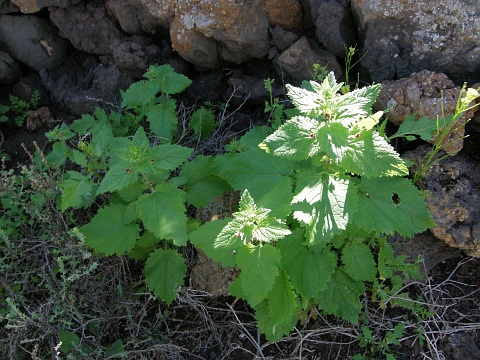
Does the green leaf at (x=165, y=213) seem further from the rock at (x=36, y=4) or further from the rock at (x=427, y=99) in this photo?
the rock at (x=36, y=4)

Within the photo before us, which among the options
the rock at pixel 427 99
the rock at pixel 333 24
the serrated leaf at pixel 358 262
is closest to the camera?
the serrated leaf at pixel 358 262

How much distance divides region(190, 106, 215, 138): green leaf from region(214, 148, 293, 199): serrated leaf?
2.47 ft

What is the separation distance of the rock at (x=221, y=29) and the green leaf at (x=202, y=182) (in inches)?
38.4

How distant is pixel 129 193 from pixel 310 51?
5.11ft

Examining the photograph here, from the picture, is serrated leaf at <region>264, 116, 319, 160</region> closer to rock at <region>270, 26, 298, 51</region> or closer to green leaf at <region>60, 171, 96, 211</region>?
green leaf at <region>60, 171, 96, 211</region>

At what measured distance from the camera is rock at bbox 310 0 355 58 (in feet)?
10.4

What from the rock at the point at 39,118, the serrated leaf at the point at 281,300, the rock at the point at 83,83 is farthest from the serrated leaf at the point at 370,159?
the rock at the point at 39,118

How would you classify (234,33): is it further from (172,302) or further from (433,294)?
(433,294)

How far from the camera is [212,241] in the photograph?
2.41 metres

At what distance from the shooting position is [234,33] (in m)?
3.24

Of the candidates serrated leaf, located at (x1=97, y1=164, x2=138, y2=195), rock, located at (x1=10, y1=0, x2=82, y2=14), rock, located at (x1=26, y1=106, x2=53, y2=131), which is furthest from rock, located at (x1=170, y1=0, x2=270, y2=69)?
serrated leaf, located at (x1=97, y1=164, x2=138, y2=195)

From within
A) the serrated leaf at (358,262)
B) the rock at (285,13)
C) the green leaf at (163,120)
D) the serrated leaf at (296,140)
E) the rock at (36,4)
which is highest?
the rock at (36,4)

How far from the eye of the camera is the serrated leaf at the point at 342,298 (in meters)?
2.57

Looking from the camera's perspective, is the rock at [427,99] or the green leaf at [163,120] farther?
the green leaf at [163,120]
